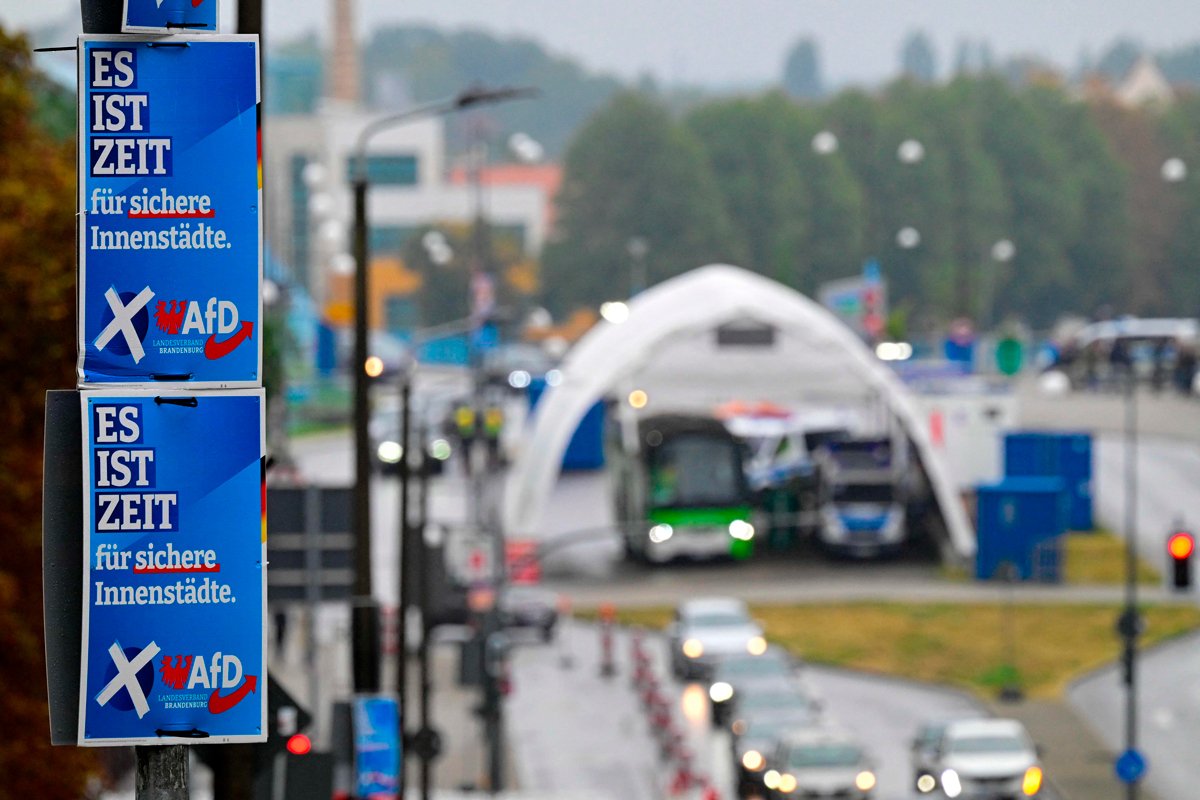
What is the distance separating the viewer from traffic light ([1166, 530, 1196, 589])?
32.8m

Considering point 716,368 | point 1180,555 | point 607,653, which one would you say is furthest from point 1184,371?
point 1180,555

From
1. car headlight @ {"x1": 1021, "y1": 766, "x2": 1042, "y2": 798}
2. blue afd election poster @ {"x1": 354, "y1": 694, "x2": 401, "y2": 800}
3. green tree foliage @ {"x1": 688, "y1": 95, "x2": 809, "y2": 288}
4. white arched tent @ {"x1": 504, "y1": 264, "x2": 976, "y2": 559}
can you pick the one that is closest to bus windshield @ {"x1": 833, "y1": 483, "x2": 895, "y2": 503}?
white arched tent @ {"x1": 504, "y1": 264, "x2": 976, "y2": 559}

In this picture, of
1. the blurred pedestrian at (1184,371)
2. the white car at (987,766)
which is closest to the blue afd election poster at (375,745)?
the white car at (987,766)

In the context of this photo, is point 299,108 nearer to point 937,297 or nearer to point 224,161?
point 937,297

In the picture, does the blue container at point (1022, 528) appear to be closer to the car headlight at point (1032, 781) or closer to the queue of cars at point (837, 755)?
the queue of cars at point (837, 755)

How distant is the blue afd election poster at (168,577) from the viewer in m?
7.78

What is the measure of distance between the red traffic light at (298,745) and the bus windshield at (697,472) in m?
44.4

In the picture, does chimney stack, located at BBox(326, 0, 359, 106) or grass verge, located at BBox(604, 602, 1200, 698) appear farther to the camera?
chimney stack, located at BBox(326, 0, 359, 106)

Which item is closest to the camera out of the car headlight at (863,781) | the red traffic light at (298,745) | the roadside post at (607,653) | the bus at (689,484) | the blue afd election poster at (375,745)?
the red traffic light at (298,745)

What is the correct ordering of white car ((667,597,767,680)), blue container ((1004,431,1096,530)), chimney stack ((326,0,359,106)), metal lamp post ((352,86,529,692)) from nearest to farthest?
metal lamp post ((352,86,529,692)) < white car ((667,597,767,680)) < blue container ((1004,431,1096,530)) < chimney stack ((326,0,359,106))

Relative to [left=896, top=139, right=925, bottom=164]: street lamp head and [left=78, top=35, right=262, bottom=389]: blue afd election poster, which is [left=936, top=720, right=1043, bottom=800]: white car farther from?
[left=896, top=139, right=925, bottom=164]: street lamp head

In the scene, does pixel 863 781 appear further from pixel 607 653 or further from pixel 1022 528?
pixel 1022 528

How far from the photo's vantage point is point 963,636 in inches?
1810

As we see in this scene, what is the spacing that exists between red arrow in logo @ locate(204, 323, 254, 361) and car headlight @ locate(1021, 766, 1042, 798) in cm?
2390
